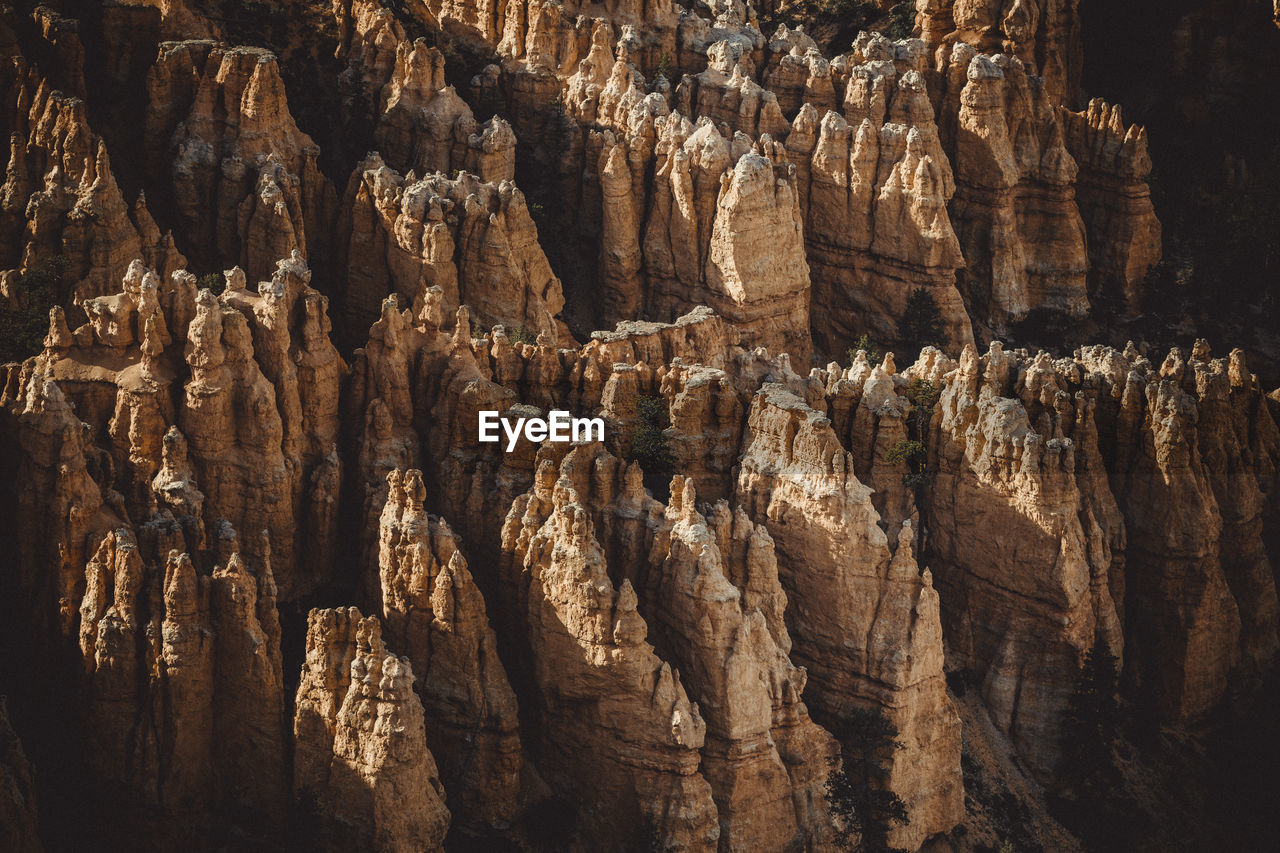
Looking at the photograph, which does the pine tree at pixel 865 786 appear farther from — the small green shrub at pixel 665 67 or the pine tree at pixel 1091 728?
the small green shrub at pixel 665 67

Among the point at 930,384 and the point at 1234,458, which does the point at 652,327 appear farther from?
the point at 1234,458

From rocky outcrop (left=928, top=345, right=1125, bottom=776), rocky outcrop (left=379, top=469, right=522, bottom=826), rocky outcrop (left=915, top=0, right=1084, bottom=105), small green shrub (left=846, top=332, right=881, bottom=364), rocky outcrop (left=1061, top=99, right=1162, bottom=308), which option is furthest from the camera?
rocky outcrop (left=915, top=0, right=1084, bottom=105)

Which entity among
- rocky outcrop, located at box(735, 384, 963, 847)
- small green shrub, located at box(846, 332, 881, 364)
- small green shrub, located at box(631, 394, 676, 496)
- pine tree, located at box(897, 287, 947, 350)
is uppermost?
pine tree, located at box(897, 287, 947, 350)

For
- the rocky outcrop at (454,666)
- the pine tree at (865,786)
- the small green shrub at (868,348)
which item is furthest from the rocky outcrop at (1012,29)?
the rocky outcrop at (454,666)

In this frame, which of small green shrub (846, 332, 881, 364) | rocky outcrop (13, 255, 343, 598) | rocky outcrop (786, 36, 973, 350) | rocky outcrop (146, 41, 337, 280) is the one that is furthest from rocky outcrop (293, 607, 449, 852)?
rocky outcrop (786, 36, 973, 350)

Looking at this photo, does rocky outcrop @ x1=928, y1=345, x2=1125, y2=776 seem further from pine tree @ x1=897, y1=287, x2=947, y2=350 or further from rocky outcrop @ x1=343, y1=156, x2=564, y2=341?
rocky outcrop @ x1=343, y1=156, x2=564, y2=341

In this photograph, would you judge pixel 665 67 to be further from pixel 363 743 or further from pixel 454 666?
pixel 363 743

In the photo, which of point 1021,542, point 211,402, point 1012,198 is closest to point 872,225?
point 1012,198
